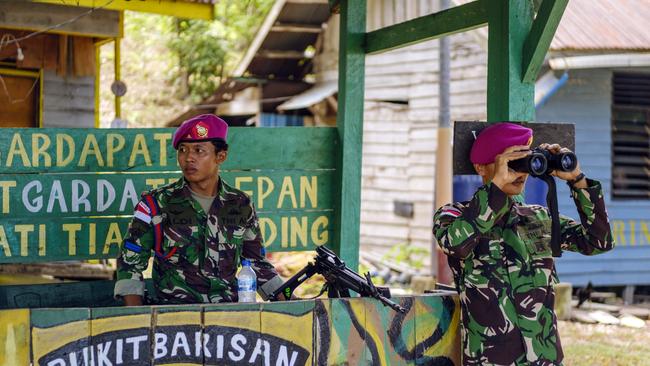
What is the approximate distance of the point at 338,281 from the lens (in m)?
3.92

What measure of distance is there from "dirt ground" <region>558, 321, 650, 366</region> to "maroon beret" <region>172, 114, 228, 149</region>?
4.63m

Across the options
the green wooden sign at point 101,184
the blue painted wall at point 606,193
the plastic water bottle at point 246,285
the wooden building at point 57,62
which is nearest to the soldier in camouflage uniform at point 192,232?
the plastic water bottle at point 246,285

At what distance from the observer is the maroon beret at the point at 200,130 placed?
4.16m

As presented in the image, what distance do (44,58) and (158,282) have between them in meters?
5.50

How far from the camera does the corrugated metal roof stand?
10023mm

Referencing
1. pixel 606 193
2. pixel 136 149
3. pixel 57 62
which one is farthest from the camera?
pixel 606 193

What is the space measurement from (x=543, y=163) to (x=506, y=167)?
14 centimetres

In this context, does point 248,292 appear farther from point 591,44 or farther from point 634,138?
point 634,138

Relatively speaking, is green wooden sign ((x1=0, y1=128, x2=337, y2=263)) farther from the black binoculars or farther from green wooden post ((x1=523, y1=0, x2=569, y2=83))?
the black binoculars

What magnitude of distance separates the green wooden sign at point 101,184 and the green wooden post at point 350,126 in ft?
0.69

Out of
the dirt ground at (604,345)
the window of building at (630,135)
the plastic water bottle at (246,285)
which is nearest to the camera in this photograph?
the plastic water bottle at (246,285)

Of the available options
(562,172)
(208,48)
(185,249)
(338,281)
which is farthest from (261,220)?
(208,48)

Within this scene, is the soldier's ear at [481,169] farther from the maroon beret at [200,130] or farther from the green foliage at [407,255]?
the green foliage at [407,255]

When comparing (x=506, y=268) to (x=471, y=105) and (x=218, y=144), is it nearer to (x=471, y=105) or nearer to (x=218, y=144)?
(x=218, y=144)
